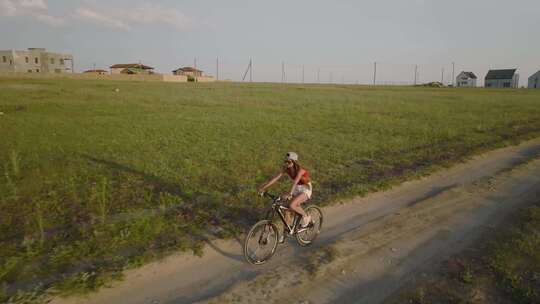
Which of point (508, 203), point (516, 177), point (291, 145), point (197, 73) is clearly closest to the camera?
point (508, 203)

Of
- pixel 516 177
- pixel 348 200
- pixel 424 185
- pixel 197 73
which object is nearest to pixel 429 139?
pixel 516 177

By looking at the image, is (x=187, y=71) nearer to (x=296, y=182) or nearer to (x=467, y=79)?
(x=467, y=79)

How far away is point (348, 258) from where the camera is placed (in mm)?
6879

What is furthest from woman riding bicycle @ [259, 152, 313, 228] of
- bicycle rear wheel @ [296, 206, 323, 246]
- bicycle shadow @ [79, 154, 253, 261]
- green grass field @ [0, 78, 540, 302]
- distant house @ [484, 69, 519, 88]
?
distant house @ [484, 69, 519, 88]

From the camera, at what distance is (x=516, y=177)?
1299 cm

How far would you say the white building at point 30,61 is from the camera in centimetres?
8669

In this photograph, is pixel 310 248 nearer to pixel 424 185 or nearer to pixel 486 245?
pixel 486 245

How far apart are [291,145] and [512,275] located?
12.8m

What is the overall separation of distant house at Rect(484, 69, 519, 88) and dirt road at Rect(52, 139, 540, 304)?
5679 inches

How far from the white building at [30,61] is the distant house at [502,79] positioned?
149885 millimetres

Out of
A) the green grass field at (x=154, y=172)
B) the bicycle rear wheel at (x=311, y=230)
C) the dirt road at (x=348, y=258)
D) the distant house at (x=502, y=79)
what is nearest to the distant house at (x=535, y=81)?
the distant house at (x=502, y=79)

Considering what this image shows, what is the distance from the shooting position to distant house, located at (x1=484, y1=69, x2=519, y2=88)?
12694 cm

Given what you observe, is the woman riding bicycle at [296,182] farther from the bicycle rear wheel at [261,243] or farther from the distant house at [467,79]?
the distant house at [467,79]

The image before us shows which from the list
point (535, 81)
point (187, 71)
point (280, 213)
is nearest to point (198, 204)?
point (280, 213)
